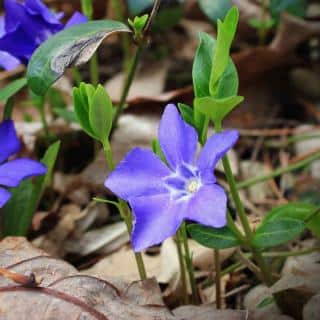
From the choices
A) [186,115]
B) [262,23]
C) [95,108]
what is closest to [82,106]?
[95,108]

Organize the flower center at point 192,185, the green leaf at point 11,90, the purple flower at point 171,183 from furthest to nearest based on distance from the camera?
the green leaf at point 11,90 < the flower center at point 192,185 < the purple flower at point 171,183

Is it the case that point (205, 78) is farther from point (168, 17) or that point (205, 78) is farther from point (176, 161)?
point (168, 17)

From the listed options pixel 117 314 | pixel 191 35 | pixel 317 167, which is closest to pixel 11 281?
pixel 117 314

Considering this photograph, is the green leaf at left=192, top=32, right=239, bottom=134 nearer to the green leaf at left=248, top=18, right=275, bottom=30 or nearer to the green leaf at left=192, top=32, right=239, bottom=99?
the green leaf at left=192, top=32, right=239, bottom=99

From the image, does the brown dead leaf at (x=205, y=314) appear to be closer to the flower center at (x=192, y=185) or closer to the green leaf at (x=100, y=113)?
the flower center at (x=192, y=185)

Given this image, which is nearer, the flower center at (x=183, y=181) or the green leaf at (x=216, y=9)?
the flower center at (x=183, y=181)

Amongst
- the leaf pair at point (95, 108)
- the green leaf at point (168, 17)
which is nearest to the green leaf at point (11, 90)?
the leaf pair at point (95, 108)
